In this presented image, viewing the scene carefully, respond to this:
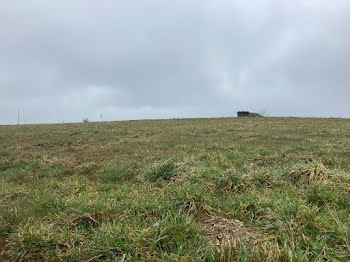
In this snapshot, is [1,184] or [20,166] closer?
[1,184]

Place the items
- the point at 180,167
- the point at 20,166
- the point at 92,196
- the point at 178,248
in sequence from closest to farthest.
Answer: the point at 178,248 < the point at 92,196 < the point at 180,167 < the point at 20,166

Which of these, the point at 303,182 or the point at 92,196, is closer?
the point at 92,196

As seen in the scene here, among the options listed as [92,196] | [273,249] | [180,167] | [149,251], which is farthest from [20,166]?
[273,249]

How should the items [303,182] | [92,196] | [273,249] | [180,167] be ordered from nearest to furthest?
[273,249] → [92,196] → [303,182] → [180,167]

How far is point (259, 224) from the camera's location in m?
3.55

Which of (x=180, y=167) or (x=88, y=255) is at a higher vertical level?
(x=180, y=167)

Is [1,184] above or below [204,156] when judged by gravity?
below

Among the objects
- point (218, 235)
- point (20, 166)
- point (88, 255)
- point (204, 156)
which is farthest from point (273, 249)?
point (20, 166)

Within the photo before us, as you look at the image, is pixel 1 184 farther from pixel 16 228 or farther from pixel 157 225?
pixel 157 225

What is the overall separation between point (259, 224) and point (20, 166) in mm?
8736

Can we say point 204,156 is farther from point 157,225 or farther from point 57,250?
point 57,250

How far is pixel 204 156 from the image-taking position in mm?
8516

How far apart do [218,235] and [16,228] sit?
3403 millimetres

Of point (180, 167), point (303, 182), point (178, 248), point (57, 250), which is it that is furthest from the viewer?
point (180, 167)
